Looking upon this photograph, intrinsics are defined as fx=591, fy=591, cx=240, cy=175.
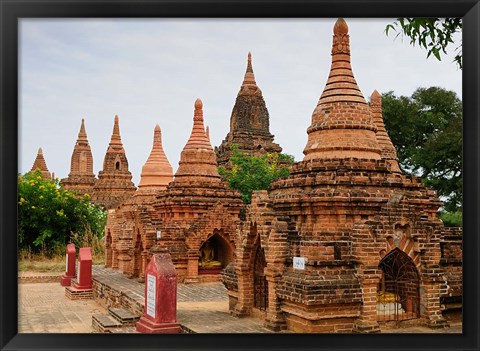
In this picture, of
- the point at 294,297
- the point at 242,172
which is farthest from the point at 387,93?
the point at 294,297

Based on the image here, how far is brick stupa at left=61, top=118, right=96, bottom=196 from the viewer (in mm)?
41469

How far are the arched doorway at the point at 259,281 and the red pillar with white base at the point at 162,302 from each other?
1.66m

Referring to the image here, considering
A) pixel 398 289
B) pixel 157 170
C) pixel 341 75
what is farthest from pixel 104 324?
pixel 157 170

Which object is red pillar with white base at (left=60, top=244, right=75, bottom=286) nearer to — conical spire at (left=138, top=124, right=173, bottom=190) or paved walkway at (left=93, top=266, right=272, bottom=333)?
paved walkway at (left=93, top=266, right=272, bottom=333)

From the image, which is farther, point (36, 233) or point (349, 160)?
point (36, 233)

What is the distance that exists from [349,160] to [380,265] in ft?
6.75

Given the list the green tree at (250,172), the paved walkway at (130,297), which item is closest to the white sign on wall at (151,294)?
the paved walkway at (130,297)

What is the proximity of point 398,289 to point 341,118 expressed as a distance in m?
3.49

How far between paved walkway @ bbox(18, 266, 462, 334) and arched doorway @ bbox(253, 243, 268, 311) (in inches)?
15.0

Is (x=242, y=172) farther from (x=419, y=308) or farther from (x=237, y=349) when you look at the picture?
(x=237, y=349)

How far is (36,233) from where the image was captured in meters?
29.2

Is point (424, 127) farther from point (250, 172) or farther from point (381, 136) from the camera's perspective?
point (381, 136)
